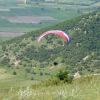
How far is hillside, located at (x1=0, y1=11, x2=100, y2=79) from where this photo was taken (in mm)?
149500

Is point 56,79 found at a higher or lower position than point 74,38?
lower

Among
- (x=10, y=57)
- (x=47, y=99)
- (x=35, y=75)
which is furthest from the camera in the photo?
(x=10, y=57)

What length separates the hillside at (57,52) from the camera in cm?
14950

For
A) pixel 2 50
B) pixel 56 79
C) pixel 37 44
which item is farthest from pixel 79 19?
pixel 56 79

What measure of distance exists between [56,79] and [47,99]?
16517 mm

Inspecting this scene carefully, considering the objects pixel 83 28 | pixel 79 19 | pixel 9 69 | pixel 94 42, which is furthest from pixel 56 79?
Answer: pixel 79 19

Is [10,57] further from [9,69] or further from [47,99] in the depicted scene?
[47,99]

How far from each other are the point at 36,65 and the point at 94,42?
26315 millimetres

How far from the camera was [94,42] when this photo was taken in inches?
6486

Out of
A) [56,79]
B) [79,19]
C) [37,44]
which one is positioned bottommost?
[56,79]

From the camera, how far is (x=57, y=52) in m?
167

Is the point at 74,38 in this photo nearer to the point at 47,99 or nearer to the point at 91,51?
the point at 91,51

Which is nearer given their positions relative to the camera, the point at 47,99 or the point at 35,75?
the point at 47,99

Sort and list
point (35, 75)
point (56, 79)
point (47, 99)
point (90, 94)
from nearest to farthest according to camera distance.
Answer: point (47, 99), point (90, 94), point (56, 79), point (35, 75)
